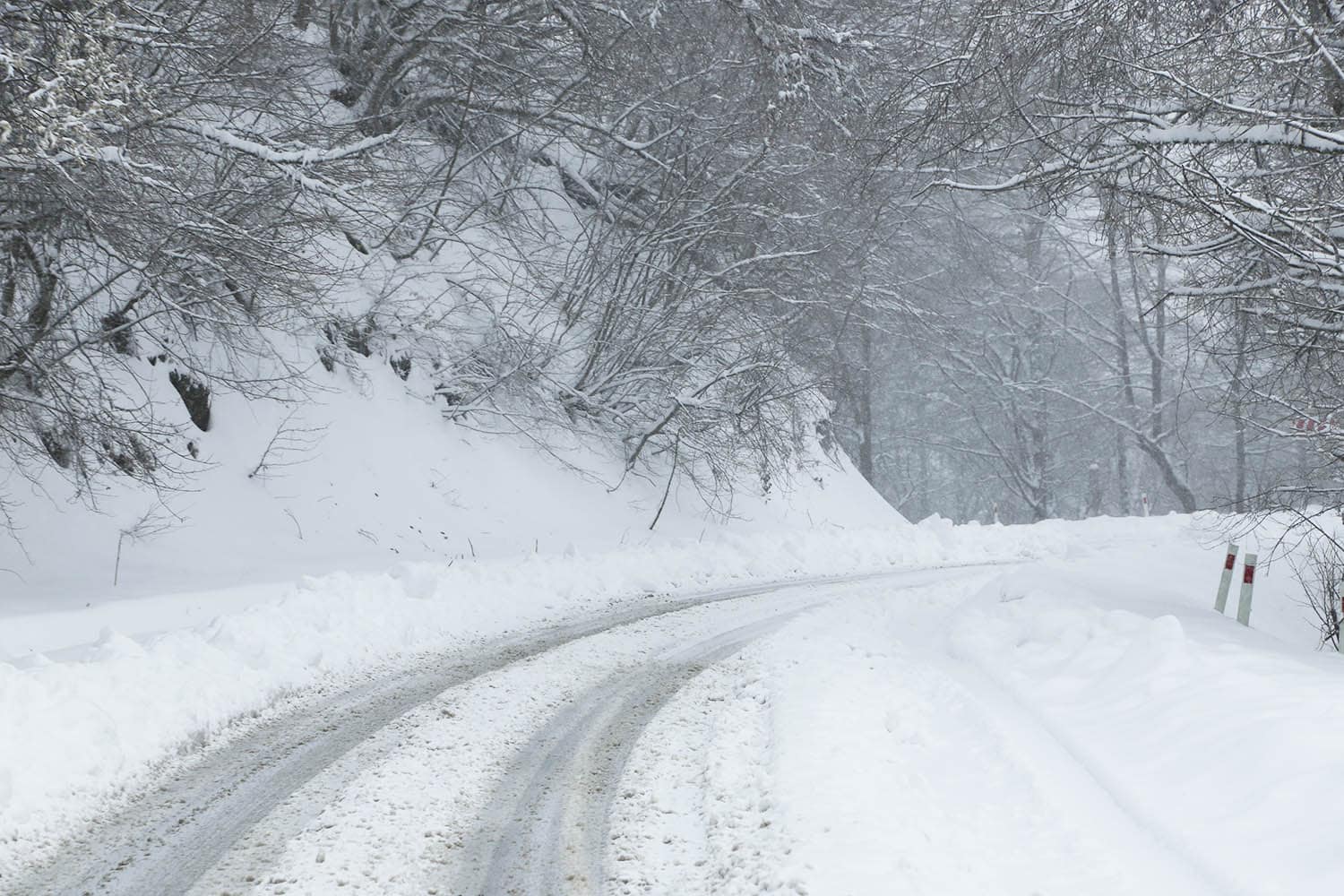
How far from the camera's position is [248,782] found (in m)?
5.25

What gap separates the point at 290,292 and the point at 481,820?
6.38 meters

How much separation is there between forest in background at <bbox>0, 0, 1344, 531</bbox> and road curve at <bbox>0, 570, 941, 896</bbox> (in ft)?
13.3

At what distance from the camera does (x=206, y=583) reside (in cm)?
1049

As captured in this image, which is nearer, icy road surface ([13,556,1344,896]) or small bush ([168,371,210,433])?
icy road surface ([13,556,1344,896])

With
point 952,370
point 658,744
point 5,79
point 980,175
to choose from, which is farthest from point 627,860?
point 952,370

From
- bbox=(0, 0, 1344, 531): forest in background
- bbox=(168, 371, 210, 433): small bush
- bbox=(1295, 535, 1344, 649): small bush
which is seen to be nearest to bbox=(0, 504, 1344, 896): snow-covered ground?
bbox=(1295, 535, 1344, 649): small bush

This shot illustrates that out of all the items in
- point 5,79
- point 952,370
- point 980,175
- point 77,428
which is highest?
point 980,175

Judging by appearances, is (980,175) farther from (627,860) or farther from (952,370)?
(627,860)

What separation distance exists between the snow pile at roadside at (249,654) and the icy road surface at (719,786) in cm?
36

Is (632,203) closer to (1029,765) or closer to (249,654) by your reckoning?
(249,654)

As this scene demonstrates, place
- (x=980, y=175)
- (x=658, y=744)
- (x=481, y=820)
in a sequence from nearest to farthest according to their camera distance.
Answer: (x=481, y=820) < (x=658, y=744) < (x=980, y=175)

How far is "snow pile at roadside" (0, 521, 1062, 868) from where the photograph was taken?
505cm

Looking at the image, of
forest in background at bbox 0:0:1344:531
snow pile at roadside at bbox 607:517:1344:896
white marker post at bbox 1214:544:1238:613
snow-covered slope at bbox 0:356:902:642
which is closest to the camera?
snow pile at roadside at bbox 607:517:1344:896

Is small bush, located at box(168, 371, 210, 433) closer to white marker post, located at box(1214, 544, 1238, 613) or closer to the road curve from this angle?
the road curve
